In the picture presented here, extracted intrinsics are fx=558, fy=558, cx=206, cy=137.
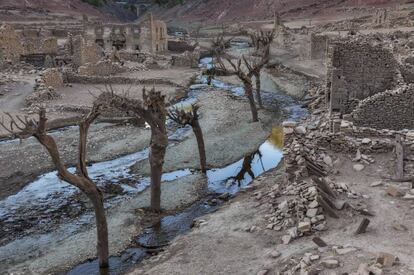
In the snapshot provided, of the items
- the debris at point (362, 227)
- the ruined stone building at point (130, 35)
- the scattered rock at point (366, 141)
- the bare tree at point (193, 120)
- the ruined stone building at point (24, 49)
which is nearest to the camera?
the debris at point (362, 227)

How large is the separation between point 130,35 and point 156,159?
4515cm

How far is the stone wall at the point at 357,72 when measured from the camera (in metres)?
23.5

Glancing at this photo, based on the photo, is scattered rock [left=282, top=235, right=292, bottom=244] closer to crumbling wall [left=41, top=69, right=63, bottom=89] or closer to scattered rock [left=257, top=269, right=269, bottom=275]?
scattered rock [left=257, top=269, right=269, bottom=275]

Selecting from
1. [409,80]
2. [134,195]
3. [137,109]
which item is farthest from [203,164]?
[409,80]

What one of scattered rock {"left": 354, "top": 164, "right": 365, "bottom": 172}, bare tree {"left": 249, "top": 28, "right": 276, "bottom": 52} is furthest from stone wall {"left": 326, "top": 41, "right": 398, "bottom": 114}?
bare tree {"left": 249, "top": 28, "right": 276, "bottom": 52}

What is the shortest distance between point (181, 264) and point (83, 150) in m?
3.86

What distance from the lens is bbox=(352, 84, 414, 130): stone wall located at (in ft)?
67.6

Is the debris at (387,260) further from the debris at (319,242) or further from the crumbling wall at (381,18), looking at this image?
the crumbling wall at (381,18)

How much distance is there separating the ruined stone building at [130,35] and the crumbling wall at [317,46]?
19792 millimetres

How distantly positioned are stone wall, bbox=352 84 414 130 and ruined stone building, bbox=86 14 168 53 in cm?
4169

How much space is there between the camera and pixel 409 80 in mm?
24578

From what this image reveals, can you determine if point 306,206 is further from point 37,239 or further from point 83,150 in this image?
point 37,239

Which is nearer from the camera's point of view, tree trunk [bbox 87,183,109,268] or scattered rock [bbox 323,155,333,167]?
tree trunk [bbox 87,183,109,268]

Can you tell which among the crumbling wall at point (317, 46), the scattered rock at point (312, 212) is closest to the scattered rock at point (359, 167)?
the scattered rock at point (312, 212)
